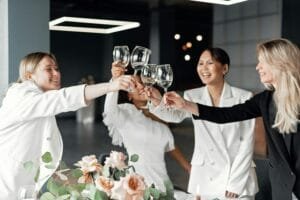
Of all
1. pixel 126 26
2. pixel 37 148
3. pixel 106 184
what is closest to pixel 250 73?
pixel 126 26

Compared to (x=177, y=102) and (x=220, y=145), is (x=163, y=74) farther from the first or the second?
(x=220, y=145)

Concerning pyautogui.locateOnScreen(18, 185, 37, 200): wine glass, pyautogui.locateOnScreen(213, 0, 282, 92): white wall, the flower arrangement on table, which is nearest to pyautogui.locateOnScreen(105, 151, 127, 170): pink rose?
the flower arrangement on table

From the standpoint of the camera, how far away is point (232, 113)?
2.14 meters

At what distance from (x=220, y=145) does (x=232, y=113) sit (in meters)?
0.24

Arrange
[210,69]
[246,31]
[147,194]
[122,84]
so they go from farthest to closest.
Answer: [246,31]
[210,69]
[122,84]
[147,194]

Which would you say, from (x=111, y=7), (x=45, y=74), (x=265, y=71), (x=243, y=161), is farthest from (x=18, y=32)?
(x=111, y=7)

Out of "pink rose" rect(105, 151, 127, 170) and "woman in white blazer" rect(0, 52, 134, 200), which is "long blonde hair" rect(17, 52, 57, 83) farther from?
"pink rose" rect(105, 151, 127, 170)

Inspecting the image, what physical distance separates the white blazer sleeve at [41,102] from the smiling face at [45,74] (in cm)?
17

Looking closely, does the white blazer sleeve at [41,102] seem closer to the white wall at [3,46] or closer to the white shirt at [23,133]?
the white shirt at [23,133]

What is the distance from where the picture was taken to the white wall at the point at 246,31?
792 centimetres

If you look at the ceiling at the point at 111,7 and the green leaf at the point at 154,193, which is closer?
the green leaf at the point at 154,193

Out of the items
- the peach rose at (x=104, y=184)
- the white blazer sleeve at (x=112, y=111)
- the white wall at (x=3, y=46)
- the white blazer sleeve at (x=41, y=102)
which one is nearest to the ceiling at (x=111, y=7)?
the white wall at (x=3, y=46)

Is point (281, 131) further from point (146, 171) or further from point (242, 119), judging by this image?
point (146, 171)

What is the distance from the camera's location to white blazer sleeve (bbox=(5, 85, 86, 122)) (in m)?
1.71
